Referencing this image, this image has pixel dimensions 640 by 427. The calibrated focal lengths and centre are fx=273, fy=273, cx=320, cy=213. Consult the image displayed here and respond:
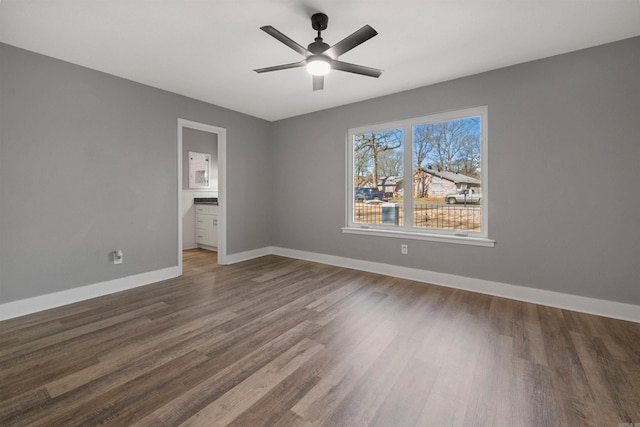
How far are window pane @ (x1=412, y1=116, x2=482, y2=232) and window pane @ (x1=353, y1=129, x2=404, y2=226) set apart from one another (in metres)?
0.25

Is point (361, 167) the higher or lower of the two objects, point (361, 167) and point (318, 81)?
the lower

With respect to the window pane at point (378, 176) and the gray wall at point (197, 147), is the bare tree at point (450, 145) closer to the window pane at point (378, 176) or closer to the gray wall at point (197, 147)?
the window pane at point (378, 176)

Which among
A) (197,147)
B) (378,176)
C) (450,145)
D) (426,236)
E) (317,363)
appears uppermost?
(197,147)

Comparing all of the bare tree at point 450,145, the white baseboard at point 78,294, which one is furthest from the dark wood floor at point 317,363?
the bare tree at point 450,145

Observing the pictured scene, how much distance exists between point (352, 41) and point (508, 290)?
9.74 feet

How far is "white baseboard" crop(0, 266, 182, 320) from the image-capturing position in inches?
100

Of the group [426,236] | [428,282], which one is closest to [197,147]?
[426,236]

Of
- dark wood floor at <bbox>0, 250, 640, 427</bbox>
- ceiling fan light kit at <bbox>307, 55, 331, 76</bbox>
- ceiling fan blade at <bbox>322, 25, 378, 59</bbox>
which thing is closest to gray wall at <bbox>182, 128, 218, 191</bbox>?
dark wood floor at <bbox>0, 250, 640, 427</bbox>

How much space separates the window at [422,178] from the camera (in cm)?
329

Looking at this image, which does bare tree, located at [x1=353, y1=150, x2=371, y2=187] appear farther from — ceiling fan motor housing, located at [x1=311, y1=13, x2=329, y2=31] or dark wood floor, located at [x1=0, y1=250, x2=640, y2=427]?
ceiling fan motor housing, located at [x1=311, y1=13, x2=329, y2=31]

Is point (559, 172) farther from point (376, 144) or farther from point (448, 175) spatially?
point (376, 144)

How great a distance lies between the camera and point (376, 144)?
408 cm

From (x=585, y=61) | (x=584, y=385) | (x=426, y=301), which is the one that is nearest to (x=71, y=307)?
(x=426, y=301)

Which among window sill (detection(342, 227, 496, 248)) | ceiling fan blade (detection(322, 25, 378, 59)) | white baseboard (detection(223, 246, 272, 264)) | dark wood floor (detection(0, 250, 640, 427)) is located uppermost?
ceiling fan blade (detection(322, 25, 378, 59))
